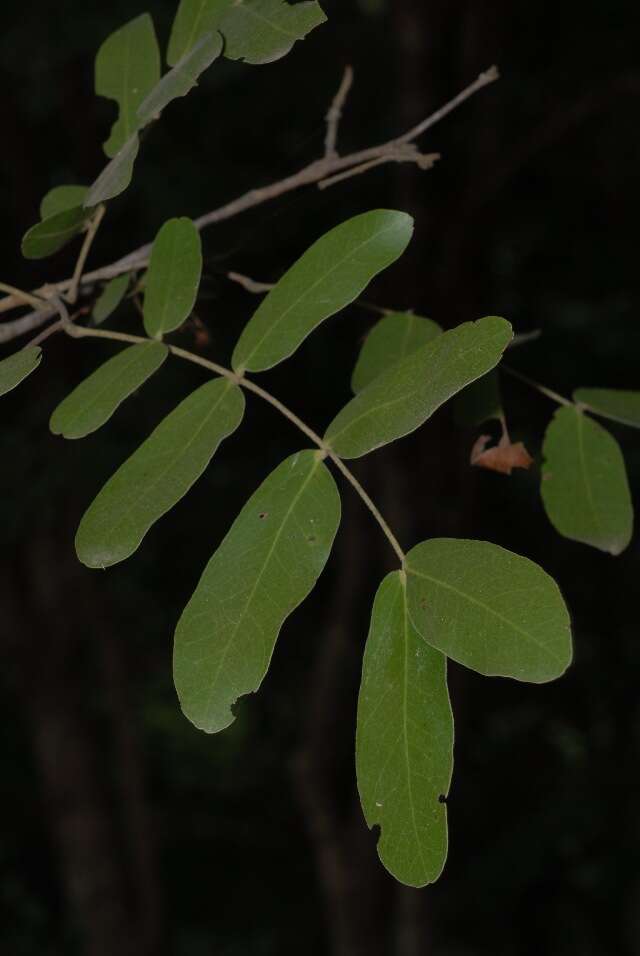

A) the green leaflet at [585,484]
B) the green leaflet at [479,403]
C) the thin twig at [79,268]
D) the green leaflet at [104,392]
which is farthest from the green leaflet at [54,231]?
the green leaflet at [585,484]

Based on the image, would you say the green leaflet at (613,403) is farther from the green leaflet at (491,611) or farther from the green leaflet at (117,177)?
the green leaflet at (117,177)

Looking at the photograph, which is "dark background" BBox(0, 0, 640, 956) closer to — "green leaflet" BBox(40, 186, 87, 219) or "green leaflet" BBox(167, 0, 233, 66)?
"green leaflet" BBox(40, 186, 87, 219)

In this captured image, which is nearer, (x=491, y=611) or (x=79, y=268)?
(x=491, y=611)

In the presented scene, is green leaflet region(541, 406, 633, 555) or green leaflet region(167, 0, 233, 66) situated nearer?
green leaflet region(167, 0, 233, 66)

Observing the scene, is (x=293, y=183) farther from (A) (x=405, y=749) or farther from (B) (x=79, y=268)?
(A) (x=405, y=749)

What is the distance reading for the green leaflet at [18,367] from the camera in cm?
80

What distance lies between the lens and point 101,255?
3811mm

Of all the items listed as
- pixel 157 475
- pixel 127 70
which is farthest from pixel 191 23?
pixel 157 475

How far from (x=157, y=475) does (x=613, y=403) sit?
50 cm

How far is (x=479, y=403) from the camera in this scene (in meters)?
1.05

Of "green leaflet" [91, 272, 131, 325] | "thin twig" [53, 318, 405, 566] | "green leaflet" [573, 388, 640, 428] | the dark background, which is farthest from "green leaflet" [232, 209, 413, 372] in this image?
the dark background

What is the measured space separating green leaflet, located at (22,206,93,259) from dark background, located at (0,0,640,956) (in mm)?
2144

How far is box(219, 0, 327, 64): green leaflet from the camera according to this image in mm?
815

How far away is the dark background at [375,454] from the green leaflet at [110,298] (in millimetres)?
2051
